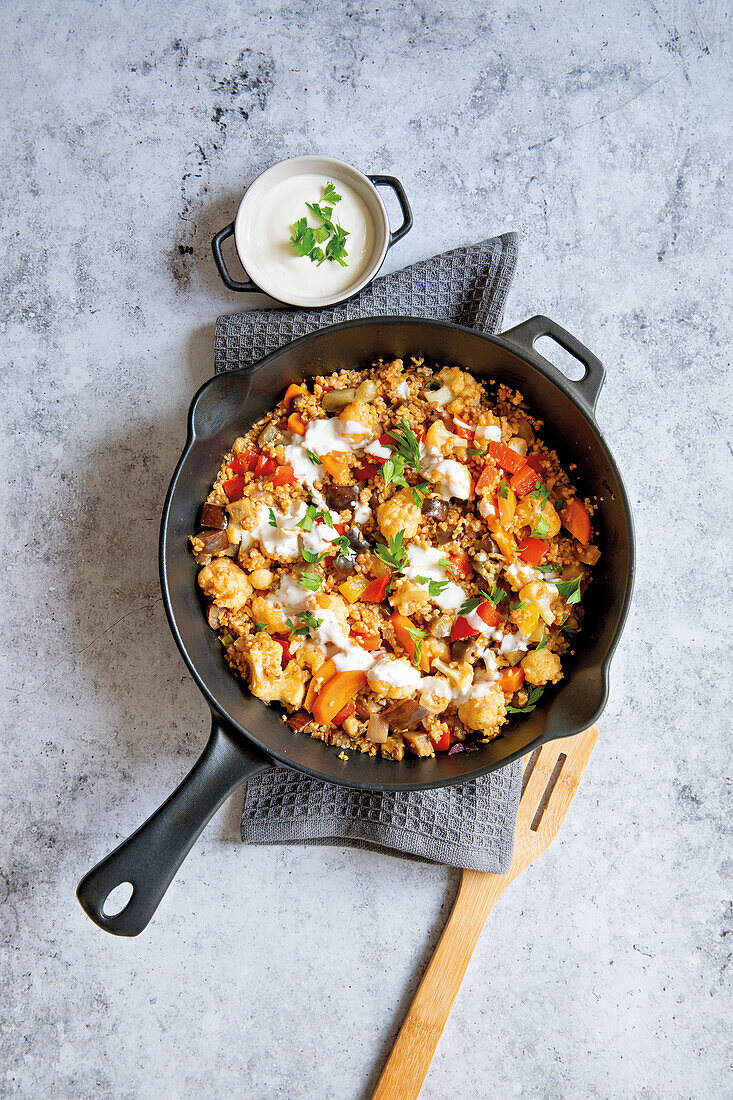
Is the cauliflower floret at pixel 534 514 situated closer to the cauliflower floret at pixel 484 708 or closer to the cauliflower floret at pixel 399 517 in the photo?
the cauliflower floret at pixel 399 517

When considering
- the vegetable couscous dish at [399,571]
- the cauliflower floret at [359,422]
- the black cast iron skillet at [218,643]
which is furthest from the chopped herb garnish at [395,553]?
the black cast iron skillet at [218,643]

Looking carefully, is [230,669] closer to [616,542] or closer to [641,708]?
[616,542]

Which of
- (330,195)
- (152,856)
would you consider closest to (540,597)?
(152,856)

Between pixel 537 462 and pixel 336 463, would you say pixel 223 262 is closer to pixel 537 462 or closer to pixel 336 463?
pixel 336 463

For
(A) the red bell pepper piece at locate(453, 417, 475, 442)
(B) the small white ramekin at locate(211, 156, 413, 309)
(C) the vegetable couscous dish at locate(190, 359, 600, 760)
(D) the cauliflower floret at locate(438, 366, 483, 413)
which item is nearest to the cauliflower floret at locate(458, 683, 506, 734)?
(C) the vegetable couscous dish at locate(190, 359, 600, 760)

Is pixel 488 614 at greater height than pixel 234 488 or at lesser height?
lesser

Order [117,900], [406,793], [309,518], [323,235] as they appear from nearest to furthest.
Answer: [309,518]
[406,793]
[323,235]
[117,900]
